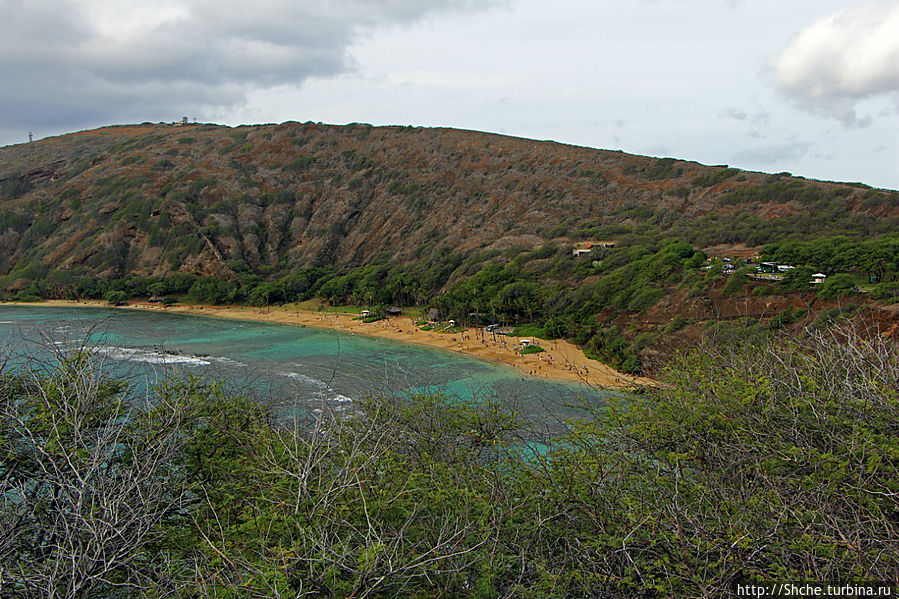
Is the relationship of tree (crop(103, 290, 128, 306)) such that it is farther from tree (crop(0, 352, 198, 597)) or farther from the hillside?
tree (crop(0, 352, 198, 597))

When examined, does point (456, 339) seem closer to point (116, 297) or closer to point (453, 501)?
point (453, 501)

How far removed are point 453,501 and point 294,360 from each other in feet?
122

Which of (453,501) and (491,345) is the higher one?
(453,501)

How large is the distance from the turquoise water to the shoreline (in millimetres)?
1577

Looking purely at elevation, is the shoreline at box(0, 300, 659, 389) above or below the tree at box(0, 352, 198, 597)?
below

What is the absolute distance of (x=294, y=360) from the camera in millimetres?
43906

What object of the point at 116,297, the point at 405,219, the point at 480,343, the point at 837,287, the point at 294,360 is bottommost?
the point at 116,297

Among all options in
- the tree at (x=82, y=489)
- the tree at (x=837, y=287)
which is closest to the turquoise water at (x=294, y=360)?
the tree at (x=82, y=489)

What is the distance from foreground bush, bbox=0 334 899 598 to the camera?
6.82m

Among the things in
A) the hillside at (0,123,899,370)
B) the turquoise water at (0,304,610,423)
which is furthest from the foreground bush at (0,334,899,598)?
the hillside at (0,123,899,370)

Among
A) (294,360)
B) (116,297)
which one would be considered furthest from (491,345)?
(116,297)

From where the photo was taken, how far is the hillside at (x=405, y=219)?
53906 mm

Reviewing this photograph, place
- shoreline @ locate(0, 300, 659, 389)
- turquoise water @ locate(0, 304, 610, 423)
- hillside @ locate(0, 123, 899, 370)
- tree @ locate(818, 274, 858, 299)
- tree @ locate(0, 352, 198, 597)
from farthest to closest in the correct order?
hillside @ locate(0, 123, 899, 370)
shoreline @ locate(0, 300, 659, 389)
tree @ locate(818, 274, 858, 299)
turquoise water @ locate(0, 304, 610, 423)
tree @ locate(0, 352, 198, 597)

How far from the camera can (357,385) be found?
1371 inches
